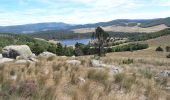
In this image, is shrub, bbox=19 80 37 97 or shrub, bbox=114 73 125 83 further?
shrub, bbox=114 73 125 83

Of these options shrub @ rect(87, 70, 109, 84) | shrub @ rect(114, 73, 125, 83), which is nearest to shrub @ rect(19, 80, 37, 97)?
shrub @ rect(87, 70, 109, 84)

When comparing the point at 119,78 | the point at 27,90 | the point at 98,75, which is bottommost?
the point at 119,78

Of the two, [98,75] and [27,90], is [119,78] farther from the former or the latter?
[27,90]

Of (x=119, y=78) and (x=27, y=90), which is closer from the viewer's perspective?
(x=27, y=90)

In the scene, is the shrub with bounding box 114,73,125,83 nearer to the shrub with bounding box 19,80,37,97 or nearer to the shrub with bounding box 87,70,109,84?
the shrub with bounding box 87,70,109,84

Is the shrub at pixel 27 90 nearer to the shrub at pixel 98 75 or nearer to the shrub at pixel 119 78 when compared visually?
the shrub at pixel 98 75

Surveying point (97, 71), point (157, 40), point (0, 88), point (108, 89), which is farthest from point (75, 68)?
point (157, 40)

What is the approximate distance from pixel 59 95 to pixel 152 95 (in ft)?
9.79

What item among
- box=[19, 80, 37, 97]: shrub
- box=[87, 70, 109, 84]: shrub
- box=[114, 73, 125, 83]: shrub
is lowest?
box=[114, 73, 125, 83]: shrub

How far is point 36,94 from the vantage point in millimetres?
7664

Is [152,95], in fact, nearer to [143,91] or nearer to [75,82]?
[143,91]

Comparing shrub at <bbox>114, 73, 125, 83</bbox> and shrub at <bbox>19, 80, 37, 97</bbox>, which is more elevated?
shrub at <bbox>19, 80, 37, 97</bbox>

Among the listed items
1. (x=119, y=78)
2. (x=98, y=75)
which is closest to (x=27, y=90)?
(x=98, y=75)

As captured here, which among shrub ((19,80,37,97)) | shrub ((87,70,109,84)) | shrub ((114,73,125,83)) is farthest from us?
shrub ((114,73,125,83))
